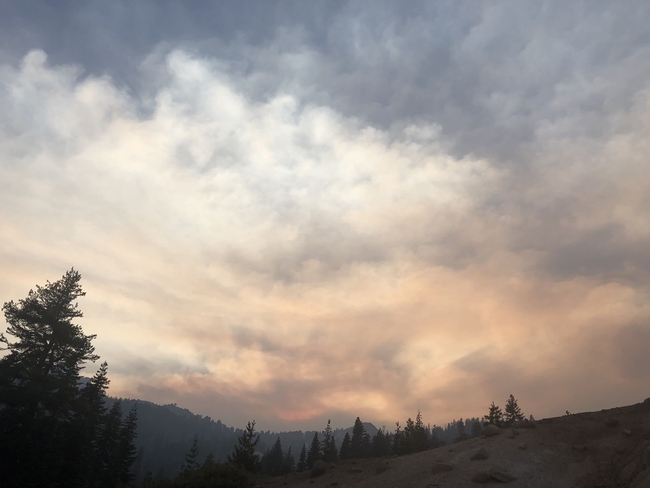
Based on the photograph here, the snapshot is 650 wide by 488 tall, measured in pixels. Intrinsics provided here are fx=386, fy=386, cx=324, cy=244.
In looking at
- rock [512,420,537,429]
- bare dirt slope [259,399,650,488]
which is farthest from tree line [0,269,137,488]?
rock [512,420,537,429]

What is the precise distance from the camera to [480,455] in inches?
832

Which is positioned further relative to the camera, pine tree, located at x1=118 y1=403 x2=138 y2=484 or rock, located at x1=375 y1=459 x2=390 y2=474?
pine tree, located at x1=118 y1=403 x2=138 y2=484

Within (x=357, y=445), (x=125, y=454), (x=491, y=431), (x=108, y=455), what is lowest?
(x=108, y=455)

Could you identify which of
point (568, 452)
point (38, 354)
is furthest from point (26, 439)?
point (568, 452)

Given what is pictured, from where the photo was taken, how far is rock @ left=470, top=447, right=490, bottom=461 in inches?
828

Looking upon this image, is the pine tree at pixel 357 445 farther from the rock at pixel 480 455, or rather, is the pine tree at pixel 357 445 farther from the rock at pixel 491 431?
the rock at pixel 480 455

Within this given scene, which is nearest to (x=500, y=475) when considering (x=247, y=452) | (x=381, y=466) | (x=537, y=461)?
(x=537, y=461)

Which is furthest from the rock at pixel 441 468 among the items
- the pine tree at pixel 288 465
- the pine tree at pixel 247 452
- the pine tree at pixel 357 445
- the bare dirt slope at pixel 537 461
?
the pine tree at pixel 357 445

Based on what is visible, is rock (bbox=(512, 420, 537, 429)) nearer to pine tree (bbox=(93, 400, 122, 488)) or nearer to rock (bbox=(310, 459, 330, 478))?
rock (bbox=(310, 459, 330, 478))

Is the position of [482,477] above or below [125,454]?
below

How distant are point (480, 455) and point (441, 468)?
235 cm

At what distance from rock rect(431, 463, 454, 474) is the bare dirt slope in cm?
5

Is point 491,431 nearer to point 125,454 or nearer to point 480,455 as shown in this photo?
point 480,455

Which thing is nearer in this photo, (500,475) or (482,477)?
(500,475)
